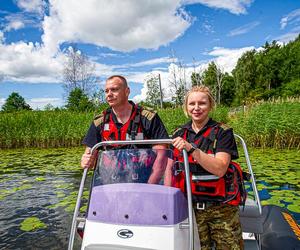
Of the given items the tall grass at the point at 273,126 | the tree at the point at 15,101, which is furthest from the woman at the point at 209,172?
the tree at the point at 15,101

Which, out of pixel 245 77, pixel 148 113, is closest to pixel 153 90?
pixel 245 77

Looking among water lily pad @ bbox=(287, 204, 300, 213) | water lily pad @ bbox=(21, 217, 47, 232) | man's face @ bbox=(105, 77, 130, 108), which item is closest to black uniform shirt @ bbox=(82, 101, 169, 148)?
man's face @ bbox=(105, 77, 130, 108)

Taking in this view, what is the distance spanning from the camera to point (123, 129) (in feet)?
8.18

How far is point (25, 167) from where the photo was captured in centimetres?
877

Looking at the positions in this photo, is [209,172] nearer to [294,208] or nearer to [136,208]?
[136,208]

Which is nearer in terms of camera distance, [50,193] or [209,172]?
[209,172]

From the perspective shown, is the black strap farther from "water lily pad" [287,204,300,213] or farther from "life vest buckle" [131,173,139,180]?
"water lily pad" [287,204,300,213]

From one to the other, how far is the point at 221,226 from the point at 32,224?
11.8 feet

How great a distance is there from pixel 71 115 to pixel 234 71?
5366cm

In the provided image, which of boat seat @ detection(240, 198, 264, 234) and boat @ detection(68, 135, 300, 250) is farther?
boat seat @ detection(240, 198, 264, 234)

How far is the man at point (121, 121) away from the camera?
98.1 inches

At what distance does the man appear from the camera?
249 cm

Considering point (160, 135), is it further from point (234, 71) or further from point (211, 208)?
point (234, 71)

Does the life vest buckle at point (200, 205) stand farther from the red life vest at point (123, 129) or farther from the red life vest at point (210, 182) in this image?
the red life vest at point (123, 129)
